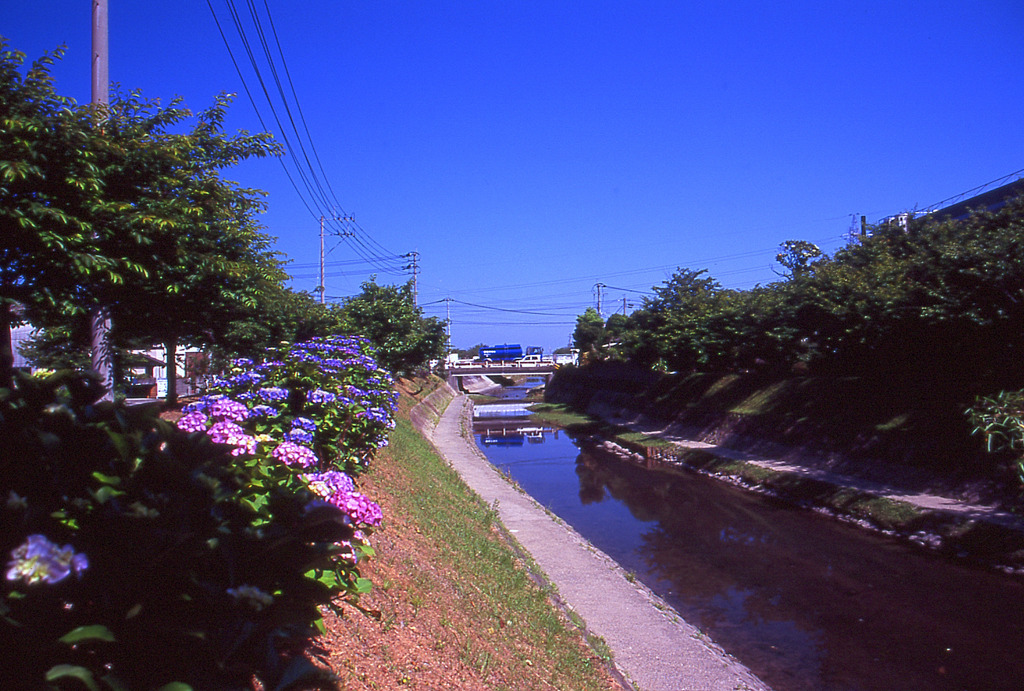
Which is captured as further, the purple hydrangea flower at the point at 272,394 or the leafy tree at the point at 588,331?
the leafy tree at the point at 588,331

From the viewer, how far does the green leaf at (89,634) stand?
1.89 meters

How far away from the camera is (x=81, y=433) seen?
2.39m

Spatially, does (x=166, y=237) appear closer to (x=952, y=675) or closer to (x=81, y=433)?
(x=81, y=433)

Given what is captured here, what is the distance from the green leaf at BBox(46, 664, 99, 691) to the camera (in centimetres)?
179

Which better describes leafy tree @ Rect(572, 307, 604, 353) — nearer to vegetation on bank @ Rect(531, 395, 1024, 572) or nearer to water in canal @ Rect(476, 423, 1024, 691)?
vegetation on bank @ Rect(531, 395, 1024, 572)

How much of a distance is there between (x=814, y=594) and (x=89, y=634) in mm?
13889

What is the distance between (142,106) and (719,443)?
27111 millimetres

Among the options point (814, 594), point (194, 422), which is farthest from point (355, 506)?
point (814, 594)

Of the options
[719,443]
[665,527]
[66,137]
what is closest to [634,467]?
[719,443]

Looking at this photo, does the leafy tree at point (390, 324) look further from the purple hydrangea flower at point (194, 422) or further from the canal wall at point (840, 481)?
the purple hydrangea flower at point (194, 422)

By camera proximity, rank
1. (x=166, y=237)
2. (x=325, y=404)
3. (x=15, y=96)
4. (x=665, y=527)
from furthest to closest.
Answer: (x=665, y=527), (x=166, y=237), (x=15, y=96), (x=325, y=404)

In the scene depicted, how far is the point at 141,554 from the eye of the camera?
2.15 metres

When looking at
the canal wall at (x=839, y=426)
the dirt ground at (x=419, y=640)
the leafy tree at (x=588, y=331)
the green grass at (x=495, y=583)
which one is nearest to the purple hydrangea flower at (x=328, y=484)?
the dirt ground at (x=419, y=640)

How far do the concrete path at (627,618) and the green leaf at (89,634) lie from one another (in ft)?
21.4
